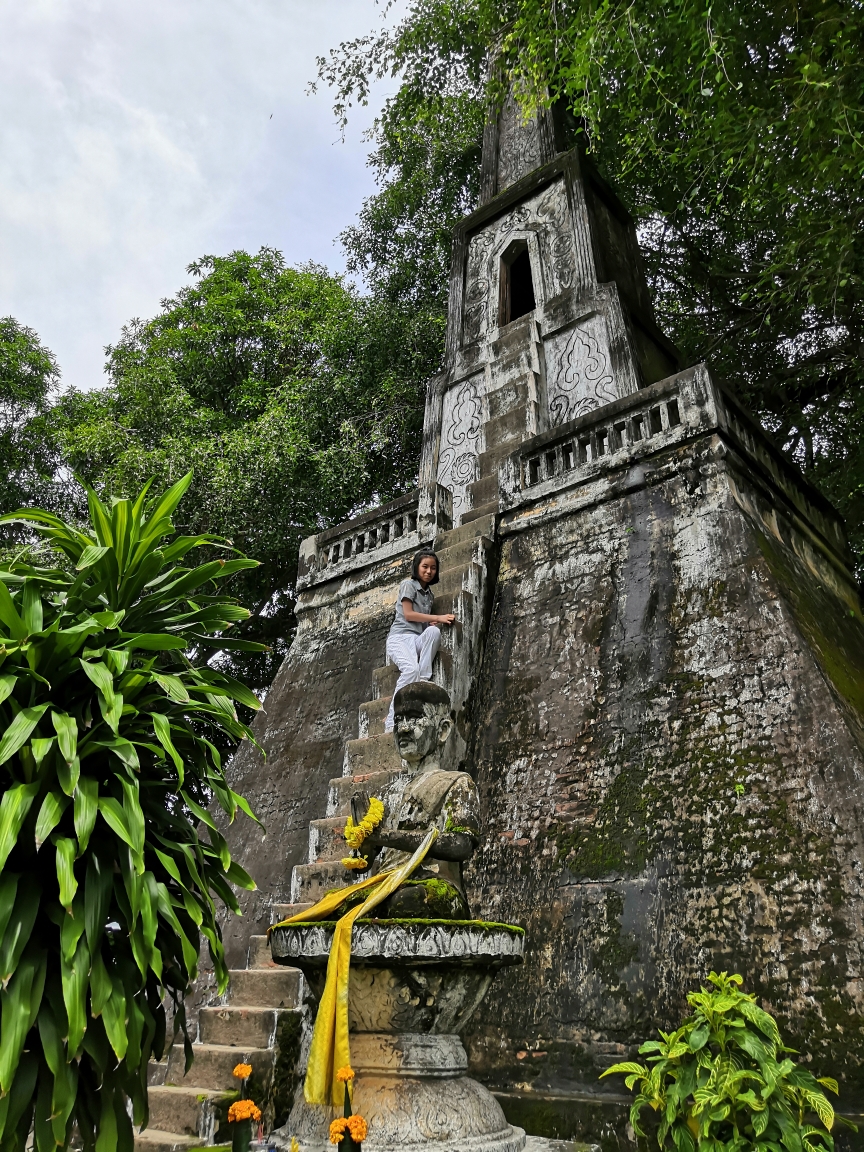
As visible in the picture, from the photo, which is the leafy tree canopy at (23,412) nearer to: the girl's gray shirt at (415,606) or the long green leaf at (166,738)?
the girl's gray shirt at (415,606)

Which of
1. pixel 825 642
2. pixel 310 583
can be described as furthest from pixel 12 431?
pixel 825 642

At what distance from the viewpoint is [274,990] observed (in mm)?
4066

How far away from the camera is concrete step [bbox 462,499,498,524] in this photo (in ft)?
23.5

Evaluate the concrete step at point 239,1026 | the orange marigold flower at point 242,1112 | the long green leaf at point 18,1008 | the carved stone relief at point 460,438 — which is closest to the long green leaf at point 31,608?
the long green leaf at point 18,1008

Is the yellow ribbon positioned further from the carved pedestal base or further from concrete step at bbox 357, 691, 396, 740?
concrete step at bbox 357, 691, 396, 740

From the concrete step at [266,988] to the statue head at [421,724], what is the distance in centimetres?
139

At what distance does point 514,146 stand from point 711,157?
15.3ft

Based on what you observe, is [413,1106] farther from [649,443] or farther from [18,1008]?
[649,443]

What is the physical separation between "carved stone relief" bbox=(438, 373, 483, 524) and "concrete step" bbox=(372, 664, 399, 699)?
8.51ft

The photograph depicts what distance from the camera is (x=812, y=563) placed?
6699mm

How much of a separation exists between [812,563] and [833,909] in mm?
3754

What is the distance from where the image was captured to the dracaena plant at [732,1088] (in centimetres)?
280

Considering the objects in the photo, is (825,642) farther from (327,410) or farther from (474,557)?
(327,410)

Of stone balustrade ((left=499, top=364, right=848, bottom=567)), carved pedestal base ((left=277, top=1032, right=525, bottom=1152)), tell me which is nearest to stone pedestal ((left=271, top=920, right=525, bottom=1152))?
carved pedestal base ((left=277, top=1032, right=525, bottom=1152))
